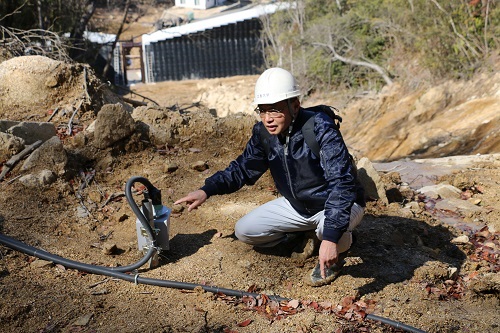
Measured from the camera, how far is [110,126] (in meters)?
5.86

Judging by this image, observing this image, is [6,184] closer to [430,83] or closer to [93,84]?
[93,84]

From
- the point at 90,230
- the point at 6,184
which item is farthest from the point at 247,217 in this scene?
the point at 6,184

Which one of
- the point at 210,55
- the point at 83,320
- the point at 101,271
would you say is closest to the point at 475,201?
the point at 101,271

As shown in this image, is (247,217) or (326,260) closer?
(326,260)

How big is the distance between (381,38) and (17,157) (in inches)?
552

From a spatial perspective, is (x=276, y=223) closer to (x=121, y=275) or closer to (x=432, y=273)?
(x=121, y=275)

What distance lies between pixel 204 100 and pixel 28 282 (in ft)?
66.1

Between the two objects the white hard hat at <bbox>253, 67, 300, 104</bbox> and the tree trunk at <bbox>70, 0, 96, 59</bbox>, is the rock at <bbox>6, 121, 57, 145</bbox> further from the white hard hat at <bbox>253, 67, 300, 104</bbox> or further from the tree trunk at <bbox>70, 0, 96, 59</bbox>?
the tree trunk at <bbox>70, 0, 96, 59</bbox>

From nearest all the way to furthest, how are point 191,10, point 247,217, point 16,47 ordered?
point 247,217, point 16,47, point 191,10

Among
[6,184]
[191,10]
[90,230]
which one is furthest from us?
[191,10]

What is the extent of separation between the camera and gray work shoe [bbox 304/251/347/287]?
13.3ft

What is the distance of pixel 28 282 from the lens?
395 centimetres

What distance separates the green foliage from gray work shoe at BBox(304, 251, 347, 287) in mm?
11166

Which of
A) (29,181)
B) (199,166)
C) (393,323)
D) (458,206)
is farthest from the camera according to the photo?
(458,206)
